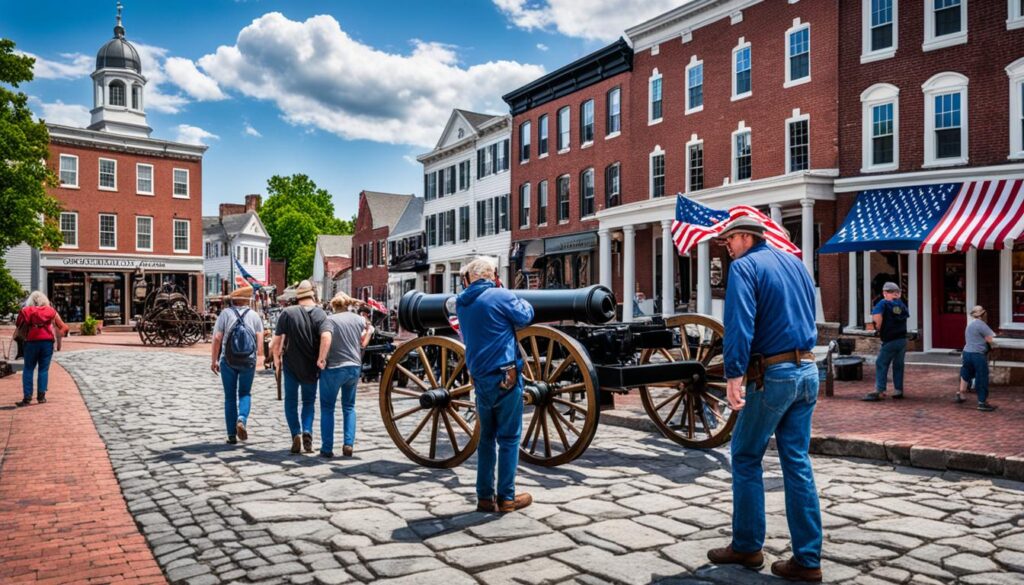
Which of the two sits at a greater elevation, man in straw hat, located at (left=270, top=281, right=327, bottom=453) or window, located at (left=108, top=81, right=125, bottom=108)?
window, located at (left=108, top=81, right=125, bottom=108)

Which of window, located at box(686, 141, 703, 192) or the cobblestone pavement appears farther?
window, located at box(686, 141, 703, 192)

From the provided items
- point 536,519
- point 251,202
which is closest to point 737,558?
point 536,519

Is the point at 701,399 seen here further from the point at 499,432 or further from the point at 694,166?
the point at 694,166

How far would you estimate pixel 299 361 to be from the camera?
320 inches

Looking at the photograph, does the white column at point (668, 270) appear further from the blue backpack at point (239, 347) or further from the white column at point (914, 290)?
the blue backpack at point (239, 347)

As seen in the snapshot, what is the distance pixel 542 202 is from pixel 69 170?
84.0 ft

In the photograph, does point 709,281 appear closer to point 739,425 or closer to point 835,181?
point 835,181

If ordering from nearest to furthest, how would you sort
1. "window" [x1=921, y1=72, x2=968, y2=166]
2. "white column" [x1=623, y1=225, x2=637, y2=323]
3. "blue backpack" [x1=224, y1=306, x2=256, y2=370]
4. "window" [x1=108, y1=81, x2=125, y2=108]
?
"blue backpack" [x1=224, y1=306, x2=256, y2=370]
"window" [x1=921, y1=72, x2=968, y2=166]
"white column" [x1=623, y1=225, x2=637, y2=323]
"window" [x1=108, y1=81, x2=125, y2=108]

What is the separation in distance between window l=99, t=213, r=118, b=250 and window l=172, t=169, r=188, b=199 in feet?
12.1

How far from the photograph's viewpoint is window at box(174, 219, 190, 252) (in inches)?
1804

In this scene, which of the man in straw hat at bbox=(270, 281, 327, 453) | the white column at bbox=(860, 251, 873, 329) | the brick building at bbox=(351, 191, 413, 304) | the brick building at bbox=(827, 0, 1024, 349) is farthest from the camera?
the brick building at bbox=(351, 191, 413, 304)

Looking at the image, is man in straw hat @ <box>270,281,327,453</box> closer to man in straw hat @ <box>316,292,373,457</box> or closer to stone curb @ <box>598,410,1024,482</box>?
man in straw hat @ <box>316,292,373,457</box>

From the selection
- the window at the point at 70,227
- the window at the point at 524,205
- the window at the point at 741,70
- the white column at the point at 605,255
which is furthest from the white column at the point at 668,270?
the window at the point at 70,227

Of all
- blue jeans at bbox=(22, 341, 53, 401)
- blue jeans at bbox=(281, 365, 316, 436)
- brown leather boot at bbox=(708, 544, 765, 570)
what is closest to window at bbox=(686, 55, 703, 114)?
blue jeans at bbox=(22, 341, 53, 401)
